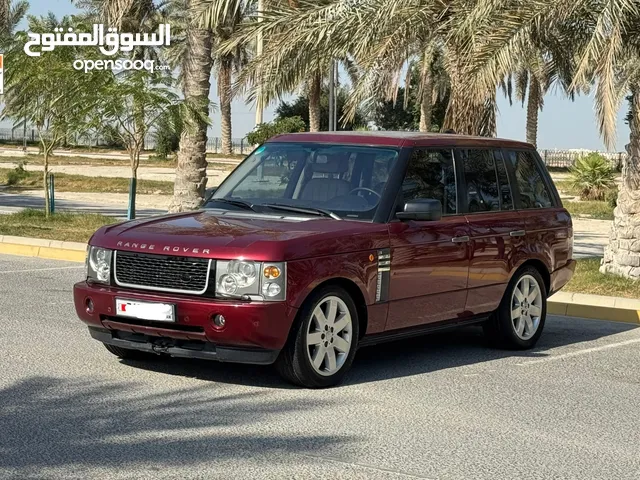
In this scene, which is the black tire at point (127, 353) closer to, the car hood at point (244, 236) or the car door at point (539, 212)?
the car hood at point (244, 236)

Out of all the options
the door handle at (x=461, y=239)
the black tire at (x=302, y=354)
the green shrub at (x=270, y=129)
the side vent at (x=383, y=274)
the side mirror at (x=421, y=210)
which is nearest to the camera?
the black tire at (x=302, y=354)

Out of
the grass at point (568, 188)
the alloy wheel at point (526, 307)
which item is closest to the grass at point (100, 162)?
the grass at point (568, 188)

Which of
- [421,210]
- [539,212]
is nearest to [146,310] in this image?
[421,210]

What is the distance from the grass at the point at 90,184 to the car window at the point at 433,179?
86.4ft

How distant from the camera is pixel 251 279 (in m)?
7.74

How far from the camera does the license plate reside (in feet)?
25.8

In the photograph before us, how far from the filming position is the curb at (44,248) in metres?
16.9

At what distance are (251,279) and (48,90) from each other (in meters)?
15.8

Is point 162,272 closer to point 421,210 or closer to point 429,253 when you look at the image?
point 421,210

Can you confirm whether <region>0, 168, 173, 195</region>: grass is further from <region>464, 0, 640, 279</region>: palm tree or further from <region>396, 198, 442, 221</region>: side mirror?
<region>396, 198, 442, 221</region>: side mirror

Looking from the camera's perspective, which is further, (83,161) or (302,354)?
(83,161)

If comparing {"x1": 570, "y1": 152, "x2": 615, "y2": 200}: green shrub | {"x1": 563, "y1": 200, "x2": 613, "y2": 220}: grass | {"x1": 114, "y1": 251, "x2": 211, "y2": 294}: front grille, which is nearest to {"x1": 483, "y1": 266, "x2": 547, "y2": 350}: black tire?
{"x1": 114, "y1": 251, "x2": 211, "y2": 294}: front grille

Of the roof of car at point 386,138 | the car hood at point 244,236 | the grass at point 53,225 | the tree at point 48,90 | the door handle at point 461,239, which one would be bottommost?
the grass at point 53,225

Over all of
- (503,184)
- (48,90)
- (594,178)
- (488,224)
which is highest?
(48,90)
